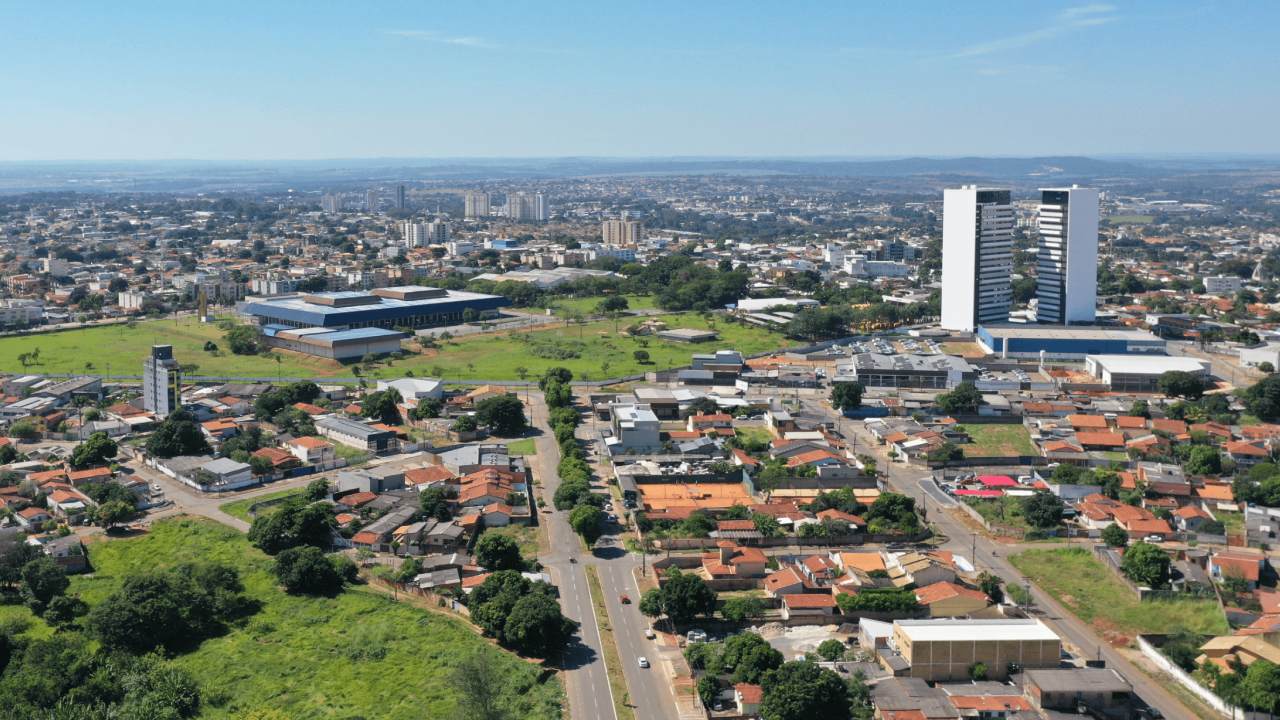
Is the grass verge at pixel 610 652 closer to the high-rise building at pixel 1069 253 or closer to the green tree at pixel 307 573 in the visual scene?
the green tree at pixel 307 573

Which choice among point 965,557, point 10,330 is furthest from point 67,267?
point 965,557

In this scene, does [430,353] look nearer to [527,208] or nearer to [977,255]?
[977,255]

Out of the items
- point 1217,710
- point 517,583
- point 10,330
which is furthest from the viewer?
point 10,330

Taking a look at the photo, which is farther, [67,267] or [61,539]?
[67,267]

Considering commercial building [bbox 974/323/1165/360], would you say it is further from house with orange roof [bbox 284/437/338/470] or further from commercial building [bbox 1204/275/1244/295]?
house with orange roof [bbox 284/437/338/470]

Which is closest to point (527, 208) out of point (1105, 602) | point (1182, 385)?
point (1182, 385)

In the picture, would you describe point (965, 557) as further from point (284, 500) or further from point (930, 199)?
point (930, 199)
